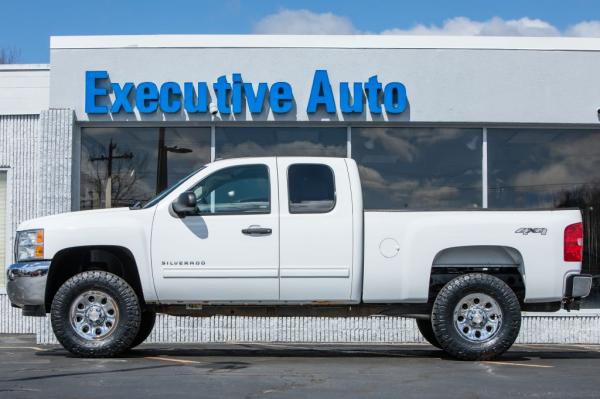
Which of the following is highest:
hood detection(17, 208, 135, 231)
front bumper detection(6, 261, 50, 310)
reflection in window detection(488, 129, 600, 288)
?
reflection in window detection(488, 129, 600, 288)

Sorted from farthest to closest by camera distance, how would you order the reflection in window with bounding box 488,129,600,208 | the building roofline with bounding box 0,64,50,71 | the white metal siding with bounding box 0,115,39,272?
the white metal siding with bounding box 0,115,39,272, the building roofline with bounding box 0,64,50,71, the reflection in window with bounding box 488,129,600,208

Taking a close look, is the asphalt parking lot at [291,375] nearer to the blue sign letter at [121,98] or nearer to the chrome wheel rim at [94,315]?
the chrome wheel rim at [94,315]

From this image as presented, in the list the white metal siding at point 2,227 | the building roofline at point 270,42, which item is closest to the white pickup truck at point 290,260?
the building roofline at point 270,42

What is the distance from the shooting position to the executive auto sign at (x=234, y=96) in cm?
1398

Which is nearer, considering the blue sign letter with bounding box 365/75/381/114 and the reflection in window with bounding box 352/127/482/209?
the blue sign letter with bounding box 365/75/381/114

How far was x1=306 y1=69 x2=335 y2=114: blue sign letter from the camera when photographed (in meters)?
14.0

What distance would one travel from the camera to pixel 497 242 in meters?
9.74

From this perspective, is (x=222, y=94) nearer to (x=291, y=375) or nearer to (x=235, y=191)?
(x=235, y=191)

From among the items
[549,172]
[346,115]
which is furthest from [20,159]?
[549,172]

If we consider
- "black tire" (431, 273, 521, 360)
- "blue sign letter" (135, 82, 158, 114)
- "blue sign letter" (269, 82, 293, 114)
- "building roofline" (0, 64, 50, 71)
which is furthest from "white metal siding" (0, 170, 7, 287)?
"black tire" (431, 273, 521, 360)

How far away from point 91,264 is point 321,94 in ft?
17.0

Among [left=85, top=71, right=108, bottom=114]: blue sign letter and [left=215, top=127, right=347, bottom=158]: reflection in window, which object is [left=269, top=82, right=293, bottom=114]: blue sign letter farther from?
[left=85, top=71, right=108, bottom=114]: blue sign letter

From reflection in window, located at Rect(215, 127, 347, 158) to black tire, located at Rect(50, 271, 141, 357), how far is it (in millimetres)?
4917

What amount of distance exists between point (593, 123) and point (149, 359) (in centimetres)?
804
